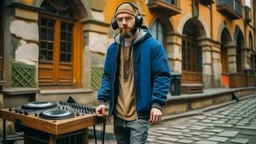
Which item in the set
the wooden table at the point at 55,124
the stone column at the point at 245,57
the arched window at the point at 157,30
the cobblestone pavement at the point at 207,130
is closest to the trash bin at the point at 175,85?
the cobblestone pavement at the point at 207,130

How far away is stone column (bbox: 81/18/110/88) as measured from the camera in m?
7.07

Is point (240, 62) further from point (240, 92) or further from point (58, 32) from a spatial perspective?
point (58, 32)

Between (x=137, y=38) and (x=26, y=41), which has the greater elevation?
(x=26, y=41)

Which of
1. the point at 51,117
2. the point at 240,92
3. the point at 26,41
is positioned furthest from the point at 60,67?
the point at 240,92

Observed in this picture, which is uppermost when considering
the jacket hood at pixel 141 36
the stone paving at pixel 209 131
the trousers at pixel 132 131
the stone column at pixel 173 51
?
the stone column at pixel 173 51

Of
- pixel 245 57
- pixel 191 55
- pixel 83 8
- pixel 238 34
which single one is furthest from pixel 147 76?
pixel 245 57

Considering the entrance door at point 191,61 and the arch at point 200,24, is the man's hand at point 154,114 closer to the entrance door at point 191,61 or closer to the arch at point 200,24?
the arch at point 200,24

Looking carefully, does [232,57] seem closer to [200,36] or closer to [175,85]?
[200,36]

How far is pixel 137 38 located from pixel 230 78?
1350 cm

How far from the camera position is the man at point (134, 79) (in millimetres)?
2252

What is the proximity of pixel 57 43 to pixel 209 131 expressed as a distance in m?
4.58

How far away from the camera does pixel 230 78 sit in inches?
571

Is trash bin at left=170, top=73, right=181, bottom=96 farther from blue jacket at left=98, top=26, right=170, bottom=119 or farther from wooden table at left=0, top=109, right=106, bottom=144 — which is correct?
blue jacket at left=98, top=26, right=170, bottom=119

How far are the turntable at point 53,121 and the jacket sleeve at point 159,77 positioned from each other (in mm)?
727
